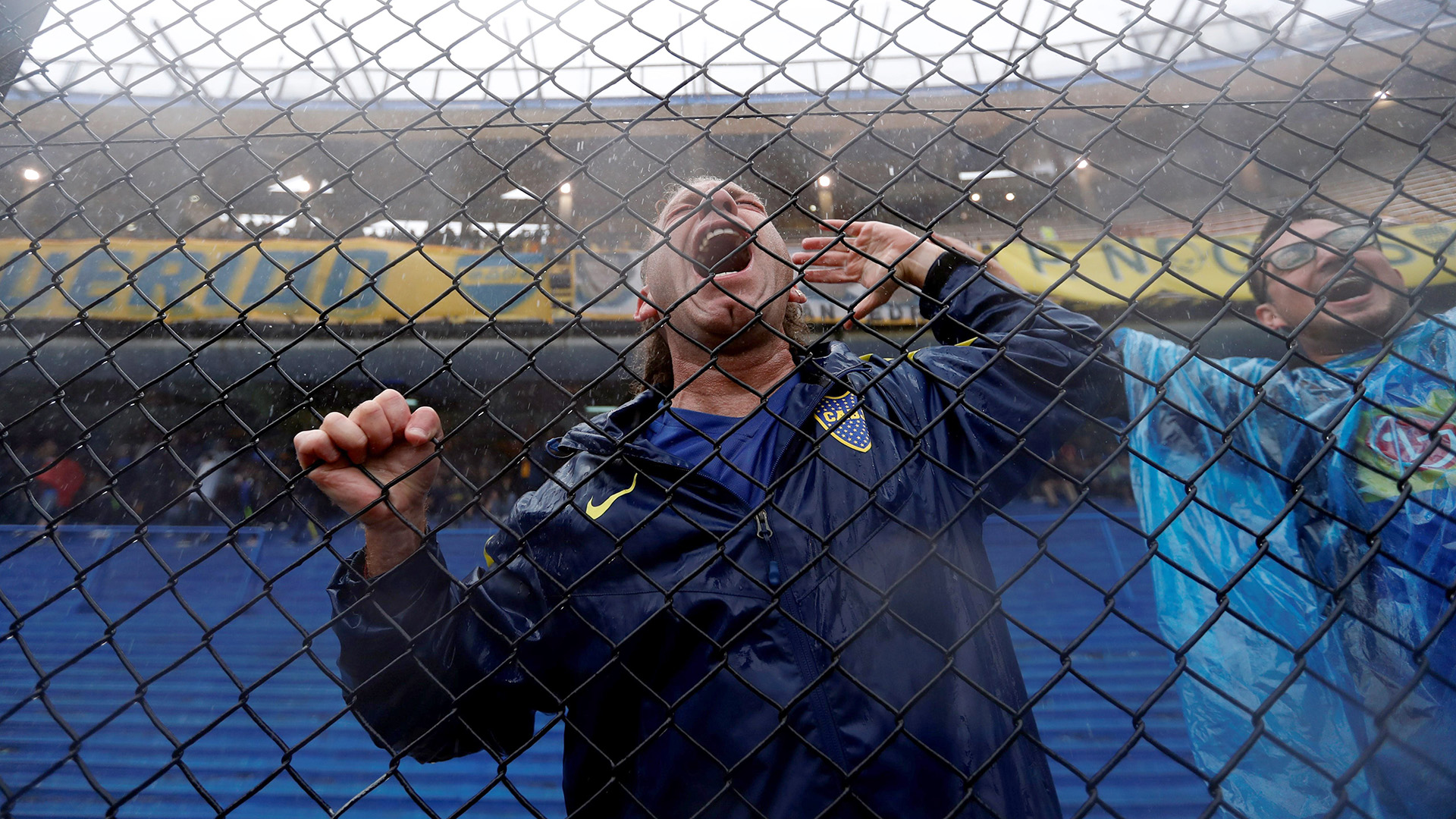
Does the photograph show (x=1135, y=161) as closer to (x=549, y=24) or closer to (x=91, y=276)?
(x=549, y=24)

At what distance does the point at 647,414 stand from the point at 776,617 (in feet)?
2.07

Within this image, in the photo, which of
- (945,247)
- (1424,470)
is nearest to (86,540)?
(945,247)

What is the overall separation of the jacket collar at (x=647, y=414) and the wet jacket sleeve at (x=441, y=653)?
0.30 metres

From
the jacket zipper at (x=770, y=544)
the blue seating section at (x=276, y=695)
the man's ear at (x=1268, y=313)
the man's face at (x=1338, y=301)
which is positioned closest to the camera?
the jacket zipper at (x=770, y=544)

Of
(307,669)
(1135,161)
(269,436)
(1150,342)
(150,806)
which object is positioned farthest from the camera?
(1135,161)

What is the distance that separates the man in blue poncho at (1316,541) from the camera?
1540 millimetres

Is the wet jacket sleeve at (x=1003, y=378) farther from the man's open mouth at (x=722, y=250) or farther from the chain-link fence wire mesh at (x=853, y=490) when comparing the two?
the man's open mouth at (x=722, y=250)

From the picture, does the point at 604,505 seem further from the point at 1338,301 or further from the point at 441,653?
the point at 1338,301

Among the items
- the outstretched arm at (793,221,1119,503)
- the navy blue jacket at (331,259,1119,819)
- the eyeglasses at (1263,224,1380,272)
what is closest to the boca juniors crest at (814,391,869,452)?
the navy blue jacket at (331,259,1119,819)

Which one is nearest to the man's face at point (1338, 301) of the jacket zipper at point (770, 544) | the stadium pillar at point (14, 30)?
the jacket zipper at point (770, 544)

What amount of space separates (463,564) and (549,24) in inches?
232

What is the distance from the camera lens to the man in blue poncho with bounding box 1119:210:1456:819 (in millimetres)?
1540

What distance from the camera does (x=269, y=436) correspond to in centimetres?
818

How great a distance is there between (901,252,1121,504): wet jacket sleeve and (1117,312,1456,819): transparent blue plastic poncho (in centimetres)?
16
